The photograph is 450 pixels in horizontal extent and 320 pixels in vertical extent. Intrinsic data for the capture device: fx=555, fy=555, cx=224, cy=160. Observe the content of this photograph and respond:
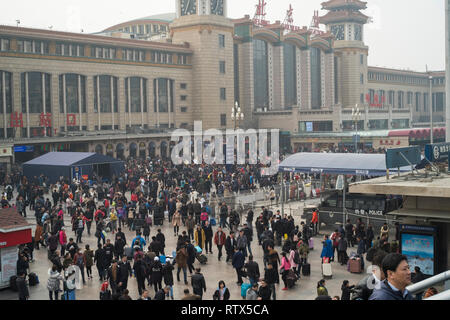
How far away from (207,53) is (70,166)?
3894 cm

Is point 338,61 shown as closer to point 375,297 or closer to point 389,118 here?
point 389,118

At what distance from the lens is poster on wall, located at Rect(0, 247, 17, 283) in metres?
17.3

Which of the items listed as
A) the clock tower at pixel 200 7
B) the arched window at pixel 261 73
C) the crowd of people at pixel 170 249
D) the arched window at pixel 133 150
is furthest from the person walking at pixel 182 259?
the arched window at pixel 261 73

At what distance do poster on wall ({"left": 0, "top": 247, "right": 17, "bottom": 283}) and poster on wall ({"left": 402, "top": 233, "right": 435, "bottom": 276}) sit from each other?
11.8 metres

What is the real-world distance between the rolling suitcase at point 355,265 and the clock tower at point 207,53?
5685 centimetres

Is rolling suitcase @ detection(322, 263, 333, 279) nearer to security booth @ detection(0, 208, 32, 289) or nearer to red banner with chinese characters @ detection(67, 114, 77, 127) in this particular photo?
security booth @ detection(0, 208, 32, 289)

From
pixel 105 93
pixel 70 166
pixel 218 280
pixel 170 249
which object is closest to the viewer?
pixel 218 280

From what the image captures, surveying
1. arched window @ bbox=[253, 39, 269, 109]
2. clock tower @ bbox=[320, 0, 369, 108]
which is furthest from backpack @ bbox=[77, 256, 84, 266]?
clock tower @ bbox=[320, 0, 369, 108]

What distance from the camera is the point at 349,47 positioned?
106312 millimetres

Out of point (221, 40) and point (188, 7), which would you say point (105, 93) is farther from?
point (221, 40)

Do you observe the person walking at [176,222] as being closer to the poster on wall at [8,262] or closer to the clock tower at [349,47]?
the poster on wall at [8,262]

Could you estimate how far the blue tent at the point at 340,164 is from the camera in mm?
27359

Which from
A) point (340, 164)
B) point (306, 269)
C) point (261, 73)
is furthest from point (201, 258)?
point (261, 73)

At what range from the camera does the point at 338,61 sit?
351 ft
